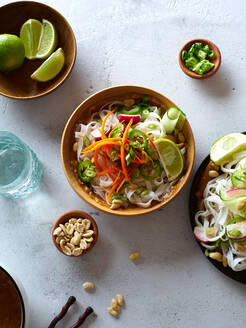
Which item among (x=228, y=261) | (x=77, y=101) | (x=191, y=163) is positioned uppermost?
(x=77, y=101)

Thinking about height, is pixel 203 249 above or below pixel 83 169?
below

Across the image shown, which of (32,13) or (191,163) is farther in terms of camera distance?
(32,13)

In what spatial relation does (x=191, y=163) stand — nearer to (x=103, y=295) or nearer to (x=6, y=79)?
(x=103, y=295)

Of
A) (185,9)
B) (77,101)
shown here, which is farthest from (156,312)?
(185,9)

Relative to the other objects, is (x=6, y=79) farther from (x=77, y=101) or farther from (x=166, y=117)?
(x=166, y=117)

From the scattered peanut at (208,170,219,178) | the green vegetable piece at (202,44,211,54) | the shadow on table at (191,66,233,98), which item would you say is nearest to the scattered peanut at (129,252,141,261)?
the scattered peanut at (208,170,219,178)

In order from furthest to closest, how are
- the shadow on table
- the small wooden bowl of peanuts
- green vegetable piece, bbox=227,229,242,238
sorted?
the shadow on table → the small wooden bowl of peanuts → green vegetable piece, bbox=227,229,242,238

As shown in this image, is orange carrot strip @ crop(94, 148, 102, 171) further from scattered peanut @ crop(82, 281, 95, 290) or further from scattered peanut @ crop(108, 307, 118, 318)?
scattered peanut @ crop(108, 307, 118, 318)

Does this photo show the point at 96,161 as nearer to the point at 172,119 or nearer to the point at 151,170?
the point at 151,170
